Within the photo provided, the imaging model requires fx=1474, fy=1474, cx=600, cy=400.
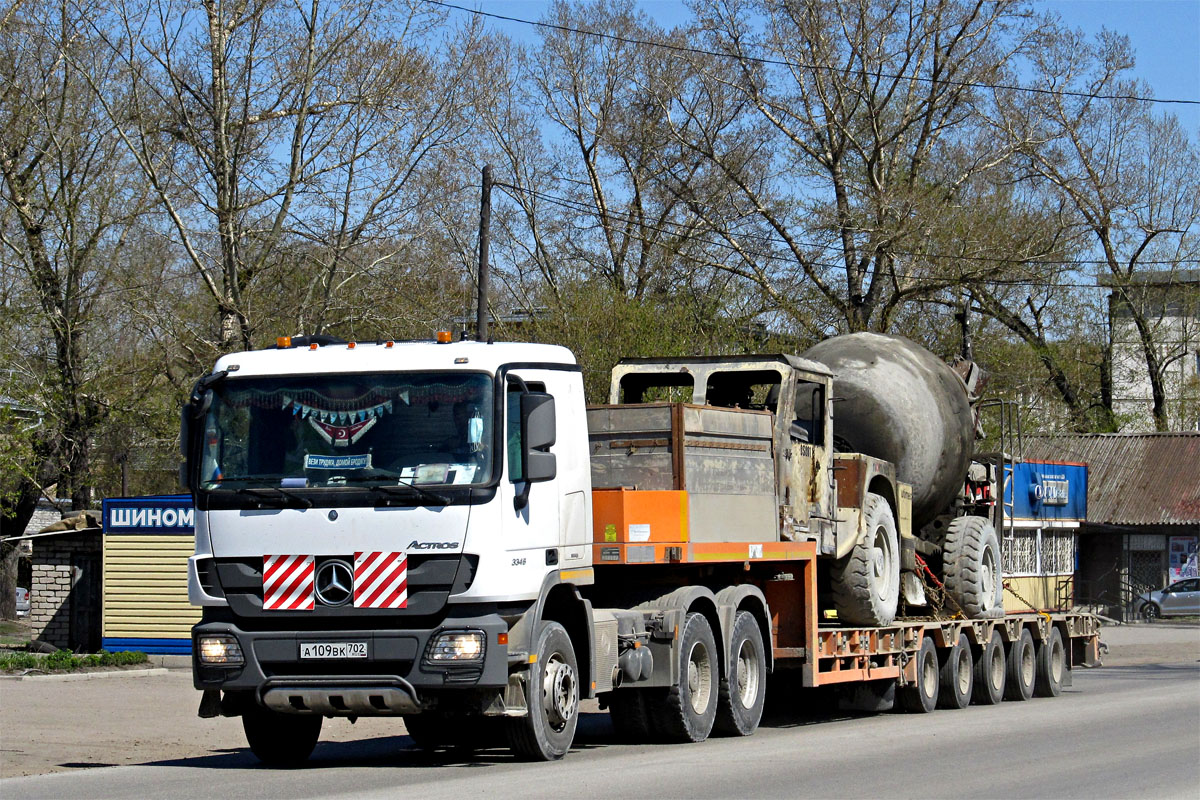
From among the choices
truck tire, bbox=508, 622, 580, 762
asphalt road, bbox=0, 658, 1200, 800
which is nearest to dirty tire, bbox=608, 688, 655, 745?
asphalt road, bbox=0, 658, 1200, 800

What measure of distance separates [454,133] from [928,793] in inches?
917

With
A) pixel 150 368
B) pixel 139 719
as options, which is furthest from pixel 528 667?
pixel 150 368

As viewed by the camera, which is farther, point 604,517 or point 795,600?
point 795,600

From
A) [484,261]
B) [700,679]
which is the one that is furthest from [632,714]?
[484,261]

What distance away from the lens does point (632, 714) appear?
12.8 metres

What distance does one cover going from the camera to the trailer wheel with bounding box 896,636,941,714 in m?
16.6

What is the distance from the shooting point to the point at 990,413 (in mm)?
42906

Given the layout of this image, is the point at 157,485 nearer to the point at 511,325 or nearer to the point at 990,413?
the point at 511,325

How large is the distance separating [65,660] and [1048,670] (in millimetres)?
15031

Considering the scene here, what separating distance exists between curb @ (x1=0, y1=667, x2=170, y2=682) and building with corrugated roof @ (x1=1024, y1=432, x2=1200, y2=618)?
2998 cm

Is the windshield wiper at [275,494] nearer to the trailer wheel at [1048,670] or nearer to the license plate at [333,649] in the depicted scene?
the license plate at [333,649]

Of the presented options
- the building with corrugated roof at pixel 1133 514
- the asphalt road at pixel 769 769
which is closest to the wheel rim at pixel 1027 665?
the asphalt road at pixel 769 769

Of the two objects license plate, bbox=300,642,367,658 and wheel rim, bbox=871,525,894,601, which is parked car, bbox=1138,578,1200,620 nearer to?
wheel rim, bbox=871,525,894,601

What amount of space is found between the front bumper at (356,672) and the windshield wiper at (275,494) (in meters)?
0.91
